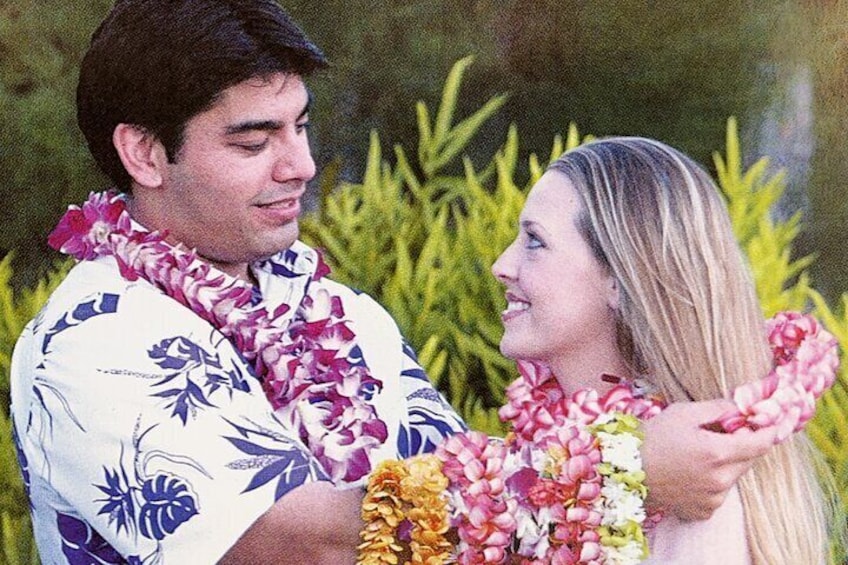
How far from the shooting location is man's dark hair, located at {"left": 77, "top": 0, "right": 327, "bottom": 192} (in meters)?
2.35

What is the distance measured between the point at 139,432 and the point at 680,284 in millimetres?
780

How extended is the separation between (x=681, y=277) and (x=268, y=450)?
0.62m

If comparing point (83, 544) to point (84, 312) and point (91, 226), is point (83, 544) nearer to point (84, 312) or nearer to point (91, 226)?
point (84, 312)

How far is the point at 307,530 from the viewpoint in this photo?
2154 mm

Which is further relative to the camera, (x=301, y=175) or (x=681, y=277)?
(x=301, y=175)

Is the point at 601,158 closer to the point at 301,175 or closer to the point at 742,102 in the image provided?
the point at 301,175

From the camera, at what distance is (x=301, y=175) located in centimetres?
243

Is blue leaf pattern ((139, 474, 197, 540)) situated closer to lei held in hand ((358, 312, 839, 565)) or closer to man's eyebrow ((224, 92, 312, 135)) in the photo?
lei held in hand ((358, 312, 839, 565))

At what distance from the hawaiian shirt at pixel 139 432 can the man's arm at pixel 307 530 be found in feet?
0.07

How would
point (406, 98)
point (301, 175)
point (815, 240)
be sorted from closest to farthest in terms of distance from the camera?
point (301, 175), point (815, 240), point (406, 98)

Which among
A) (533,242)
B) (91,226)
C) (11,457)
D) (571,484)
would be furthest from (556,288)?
(11,457)

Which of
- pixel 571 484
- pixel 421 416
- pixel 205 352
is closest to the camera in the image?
pixel 571 484

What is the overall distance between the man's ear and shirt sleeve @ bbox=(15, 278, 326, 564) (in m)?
0.22

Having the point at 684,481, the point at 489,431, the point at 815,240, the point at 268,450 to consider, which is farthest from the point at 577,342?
the point at 815,240
